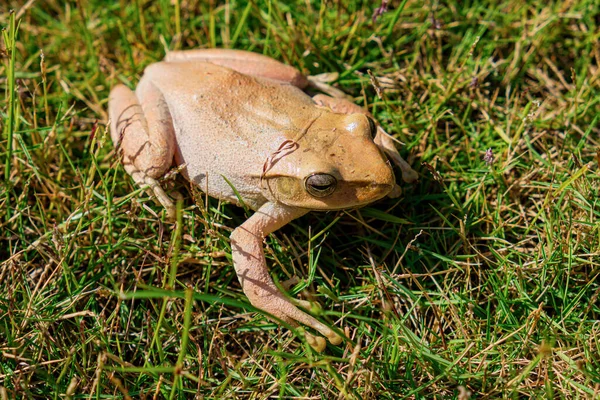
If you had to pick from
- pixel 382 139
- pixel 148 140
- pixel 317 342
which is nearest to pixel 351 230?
pixel 382 139

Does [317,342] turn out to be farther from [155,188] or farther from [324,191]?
[155,188]

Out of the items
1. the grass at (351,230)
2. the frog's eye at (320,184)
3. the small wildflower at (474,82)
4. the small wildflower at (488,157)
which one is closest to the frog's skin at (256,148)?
the frog's eye at (320,184)

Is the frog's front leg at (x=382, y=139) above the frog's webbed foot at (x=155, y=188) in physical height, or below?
above

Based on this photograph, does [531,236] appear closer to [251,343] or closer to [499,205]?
[499,205]

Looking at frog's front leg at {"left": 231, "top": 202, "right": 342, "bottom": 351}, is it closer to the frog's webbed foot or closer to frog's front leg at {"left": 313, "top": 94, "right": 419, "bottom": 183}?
the frog's webbed foot

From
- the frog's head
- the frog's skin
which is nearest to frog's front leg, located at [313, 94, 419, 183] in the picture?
the frog's skin

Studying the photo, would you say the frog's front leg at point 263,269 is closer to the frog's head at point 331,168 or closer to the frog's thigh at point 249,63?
the frog's head at point 331,168

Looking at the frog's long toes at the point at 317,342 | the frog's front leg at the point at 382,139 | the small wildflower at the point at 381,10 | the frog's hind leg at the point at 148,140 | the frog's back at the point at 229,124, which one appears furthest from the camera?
the small wildflower at the point at 381,10
